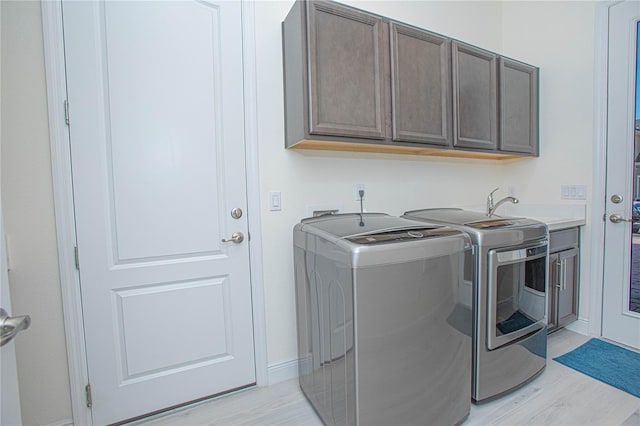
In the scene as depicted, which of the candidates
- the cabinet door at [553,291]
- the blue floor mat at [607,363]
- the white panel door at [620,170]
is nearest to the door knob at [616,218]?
the white panel door at [620,170]

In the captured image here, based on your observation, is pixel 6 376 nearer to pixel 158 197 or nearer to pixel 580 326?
pixel 158 197

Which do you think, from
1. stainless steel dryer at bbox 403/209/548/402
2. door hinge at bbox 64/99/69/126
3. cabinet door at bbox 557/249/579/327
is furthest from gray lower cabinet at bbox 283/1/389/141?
cabinet door at bbox 557/249/579/327

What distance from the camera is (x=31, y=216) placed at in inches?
52.3

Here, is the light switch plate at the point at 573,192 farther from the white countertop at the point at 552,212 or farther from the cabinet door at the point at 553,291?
the cabinet door at the point at 553,291

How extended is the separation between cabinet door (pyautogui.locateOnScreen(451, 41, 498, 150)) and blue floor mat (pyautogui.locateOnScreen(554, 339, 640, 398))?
154 centimetres

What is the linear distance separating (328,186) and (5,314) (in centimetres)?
157

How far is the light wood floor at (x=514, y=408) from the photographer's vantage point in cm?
148

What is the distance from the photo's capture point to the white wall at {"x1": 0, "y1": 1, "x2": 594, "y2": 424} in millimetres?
1305

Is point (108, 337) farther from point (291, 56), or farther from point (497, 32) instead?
point (497, 32)

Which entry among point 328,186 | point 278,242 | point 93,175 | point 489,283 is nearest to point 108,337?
point 93,175

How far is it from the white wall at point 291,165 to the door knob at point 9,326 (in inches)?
39.4

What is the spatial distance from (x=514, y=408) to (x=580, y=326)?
51.2 inches

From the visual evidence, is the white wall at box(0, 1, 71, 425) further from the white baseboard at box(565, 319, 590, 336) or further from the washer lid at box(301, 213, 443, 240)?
the white baseboard at box(565, 319, 590, 336)

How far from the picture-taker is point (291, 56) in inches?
65.3
